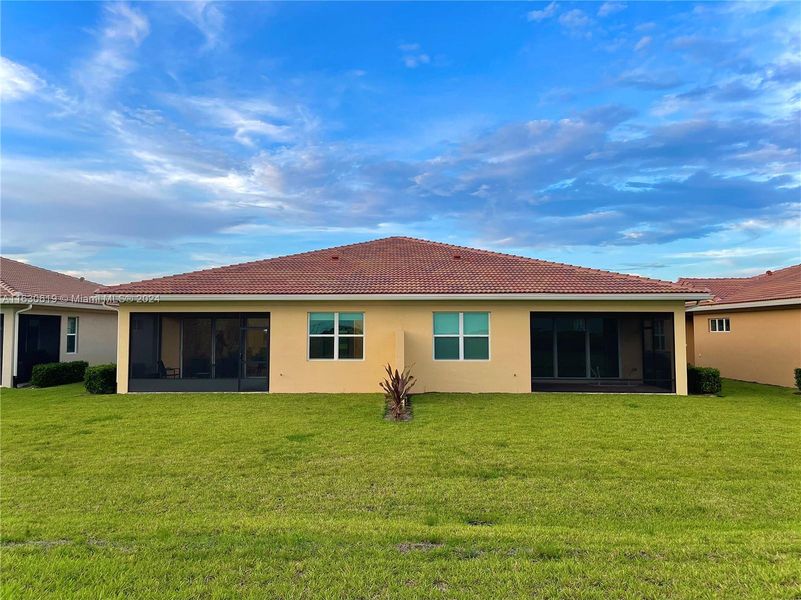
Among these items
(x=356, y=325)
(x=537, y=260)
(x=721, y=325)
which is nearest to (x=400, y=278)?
(x=356, y=325)

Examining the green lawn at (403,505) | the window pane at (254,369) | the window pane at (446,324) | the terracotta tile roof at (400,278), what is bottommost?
the green lawn at (403,505)

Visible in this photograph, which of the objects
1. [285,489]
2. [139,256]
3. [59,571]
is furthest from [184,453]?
[139,256]

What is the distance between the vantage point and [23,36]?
11430 mm

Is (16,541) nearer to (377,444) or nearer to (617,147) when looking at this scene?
(377,444)

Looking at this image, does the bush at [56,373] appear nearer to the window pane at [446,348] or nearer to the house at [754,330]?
the window pane at [446,348]

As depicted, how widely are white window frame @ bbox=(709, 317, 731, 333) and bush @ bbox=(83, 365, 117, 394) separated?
23.2 m

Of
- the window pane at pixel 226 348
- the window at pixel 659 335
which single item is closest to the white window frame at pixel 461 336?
the window pane at pixel 226 348

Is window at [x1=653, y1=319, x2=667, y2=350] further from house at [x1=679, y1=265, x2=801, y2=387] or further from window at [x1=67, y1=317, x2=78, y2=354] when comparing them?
window at [x1=67, y1=317, x2=78, y2=354]

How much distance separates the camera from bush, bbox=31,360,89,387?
1688 cm

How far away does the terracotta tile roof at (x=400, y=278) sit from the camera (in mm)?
14734

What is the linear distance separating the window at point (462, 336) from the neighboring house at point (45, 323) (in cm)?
1341

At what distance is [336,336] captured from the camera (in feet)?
49.2

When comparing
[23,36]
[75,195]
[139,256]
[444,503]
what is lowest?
[444,503]

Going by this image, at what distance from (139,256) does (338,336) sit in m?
13.1
